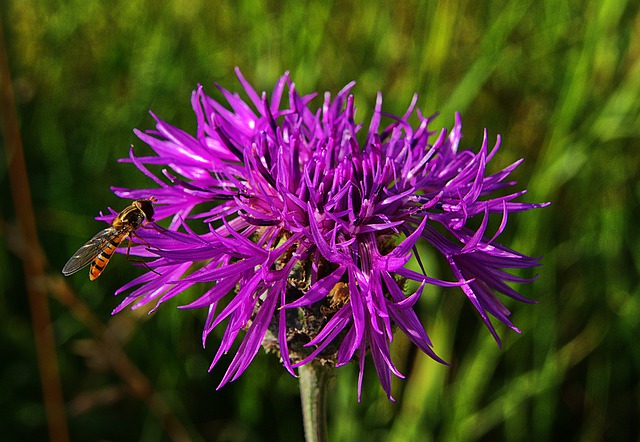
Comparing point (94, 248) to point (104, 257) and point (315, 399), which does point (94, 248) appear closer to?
point (104, 257)

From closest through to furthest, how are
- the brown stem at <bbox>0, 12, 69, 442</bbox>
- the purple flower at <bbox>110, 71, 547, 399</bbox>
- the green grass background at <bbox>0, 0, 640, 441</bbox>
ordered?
1. the purple flower at <bbox>110, 71, 547, 399</bbox>
2. the brown stem at <bbox>0, 12, 69, 442</bbox>
3. the green grass background at <bbox>0, 0, 640, 441</bbox>

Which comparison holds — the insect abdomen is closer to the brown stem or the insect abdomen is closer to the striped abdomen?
the striped abdomen

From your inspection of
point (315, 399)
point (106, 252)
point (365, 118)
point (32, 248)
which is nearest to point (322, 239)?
point (315, 399)

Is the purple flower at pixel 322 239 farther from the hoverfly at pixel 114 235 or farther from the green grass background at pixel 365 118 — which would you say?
the green grass background at pixel 365 118

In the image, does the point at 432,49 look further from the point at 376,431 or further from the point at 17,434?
the point at 17,434

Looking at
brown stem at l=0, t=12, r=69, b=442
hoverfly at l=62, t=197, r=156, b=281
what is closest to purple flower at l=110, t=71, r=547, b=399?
hoverfly at l=62, t=197, r=156, b=281
